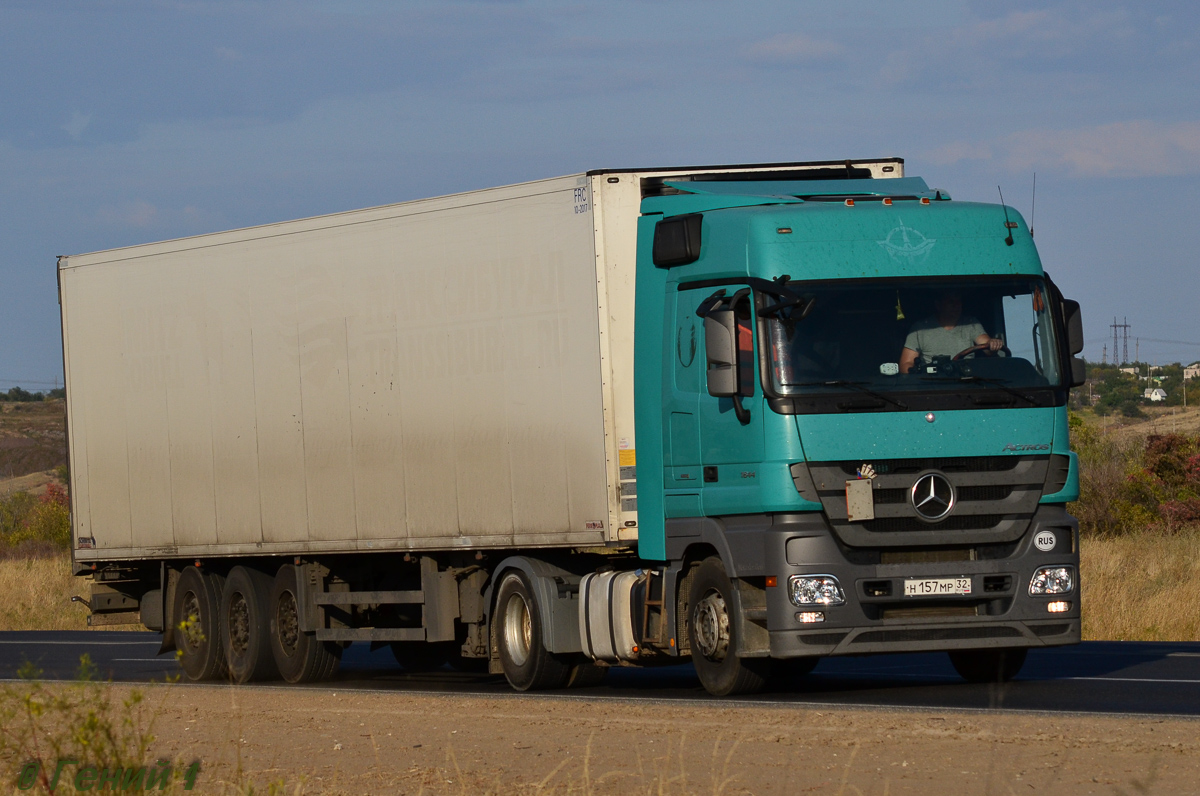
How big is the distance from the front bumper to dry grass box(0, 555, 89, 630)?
74.8ft

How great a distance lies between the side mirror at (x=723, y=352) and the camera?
12.4 metres

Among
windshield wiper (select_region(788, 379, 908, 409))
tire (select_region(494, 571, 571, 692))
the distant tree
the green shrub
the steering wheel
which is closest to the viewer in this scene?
windshield wiper (select_region(788, 379, 908, 409))

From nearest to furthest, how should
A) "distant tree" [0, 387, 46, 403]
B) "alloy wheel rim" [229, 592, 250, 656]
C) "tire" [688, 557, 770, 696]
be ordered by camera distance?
1. "tire" [688, 557, 770, 696]
2. "alloy wheel rim" [229, 592, 250, 656]
3. "distant tree" [0, 387, 46, 403]

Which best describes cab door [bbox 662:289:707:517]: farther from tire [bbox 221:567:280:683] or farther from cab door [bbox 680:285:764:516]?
tire [bbox 221:567:280:683]

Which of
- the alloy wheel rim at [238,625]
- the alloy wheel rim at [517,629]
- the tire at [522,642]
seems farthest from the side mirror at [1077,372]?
the alloy wheel rim at [238,625]

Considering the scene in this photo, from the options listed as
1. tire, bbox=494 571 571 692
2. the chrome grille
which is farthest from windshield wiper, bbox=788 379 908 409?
tire, bbox=494 571 571 692

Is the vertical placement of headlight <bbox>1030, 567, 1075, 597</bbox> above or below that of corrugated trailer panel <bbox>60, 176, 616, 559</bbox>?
below

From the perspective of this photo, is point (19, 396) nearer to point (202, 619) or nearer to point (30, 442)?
point (30, 442)

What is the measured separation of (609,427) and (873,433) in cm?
242

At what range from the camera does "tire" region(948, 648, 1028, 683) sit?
13883mm

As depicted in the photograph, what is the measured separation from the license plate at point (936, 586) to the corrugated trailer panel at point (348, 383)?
8.72 ft

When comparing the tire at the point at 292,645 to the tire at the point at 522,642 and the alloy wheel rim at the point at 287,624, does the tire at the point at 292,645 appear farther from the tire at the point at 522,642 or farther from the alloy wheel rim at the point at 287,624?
the tire at the point at 522,642

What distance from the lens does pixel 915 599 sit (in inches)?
487

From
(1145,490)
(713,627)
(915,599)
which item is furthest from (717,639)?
(1145,490)
